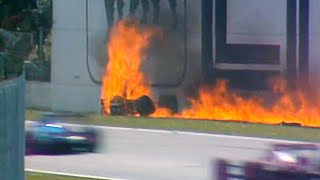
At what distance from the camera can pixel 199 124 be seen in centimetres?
3247

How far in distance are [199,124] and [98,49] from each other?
808 cm

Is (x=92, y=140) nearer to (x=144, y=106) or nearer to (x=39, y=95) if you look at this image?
(x=144, y=106)

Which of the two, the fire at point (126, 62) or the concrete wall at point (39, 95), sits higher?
the fire at point (126, 62)

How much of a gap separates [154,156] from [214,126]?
9311mm

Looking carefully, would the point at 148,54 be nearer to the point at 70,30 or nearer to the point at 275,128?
the point at 70,30

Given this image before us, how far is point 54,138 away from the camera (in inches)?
869

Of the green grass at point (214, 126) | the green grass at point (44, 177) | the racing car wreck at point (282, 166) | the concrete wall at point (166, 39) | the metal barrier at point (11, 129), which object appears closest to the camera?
the metal barrier at point (11, 129)

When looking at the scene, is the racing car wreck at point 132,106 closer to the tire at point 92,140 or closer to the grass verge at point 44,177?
the tire at point 92,140

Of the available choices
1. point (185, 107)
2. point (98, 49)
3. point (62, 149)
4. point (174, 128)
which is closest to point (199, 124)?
point (174, 128)

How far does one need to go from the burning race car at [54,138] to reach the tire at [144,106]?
47.6 ft

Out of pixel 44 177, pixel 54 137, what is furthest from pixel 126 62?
pixel 44 177

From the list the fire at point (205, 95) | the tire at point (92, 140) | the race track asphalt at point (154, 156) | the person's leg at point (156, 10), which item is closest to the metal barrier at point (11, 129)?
the race track asphalt at point (154, 156)

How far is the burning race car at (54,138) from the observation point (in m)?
22.0

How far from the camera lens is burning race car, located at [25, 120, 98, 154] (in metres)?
22.0
